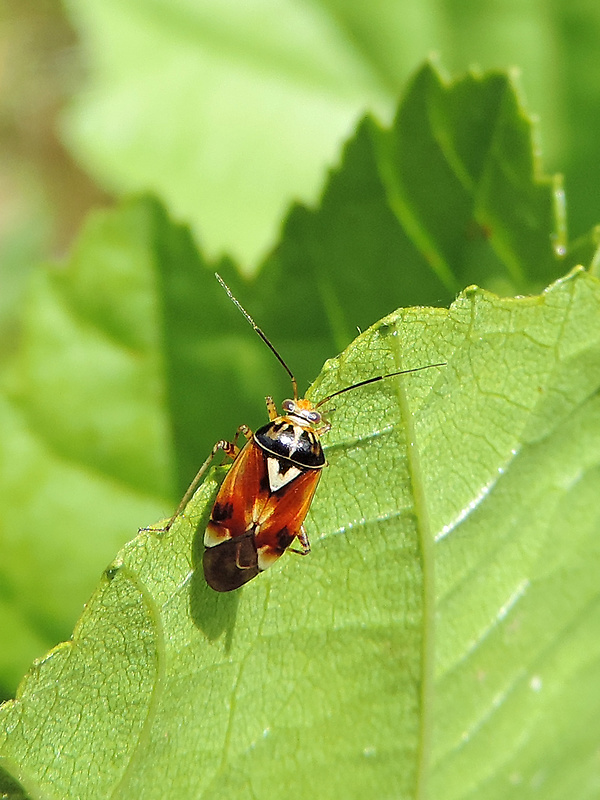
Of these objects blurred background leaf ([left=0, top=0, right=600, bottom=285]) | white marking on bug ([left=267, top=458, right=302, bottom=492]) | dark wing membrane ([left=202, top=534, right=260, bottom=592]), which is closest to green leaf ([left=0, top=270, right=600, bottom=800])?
dark wing membrane ([left=202, top=534, right=260, bottom=592])

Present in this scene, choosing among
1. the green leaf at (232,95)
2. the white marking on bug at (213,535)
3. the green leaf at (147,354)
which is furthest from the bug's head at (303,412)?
the green leaf at (232,95)

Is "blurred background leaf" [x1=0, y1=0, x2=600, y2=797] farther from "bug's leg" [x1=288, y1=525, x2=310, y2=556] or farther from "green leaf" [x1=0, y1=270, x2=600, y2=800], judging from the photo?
"bug's leg" [x1=288, y1=525, x2=310, y2=556]

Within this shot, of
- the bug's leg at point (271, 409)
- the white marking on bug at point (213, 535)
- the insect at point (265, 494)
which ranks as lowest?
the bug's leg at point (271, 409)

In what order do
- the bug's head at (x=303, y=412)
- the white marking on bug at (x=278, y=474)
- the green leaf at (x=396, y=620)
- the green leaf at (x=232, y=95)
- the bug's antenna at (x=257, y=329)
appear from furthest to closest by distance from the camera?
1. the green leaf at (x=232, y=95)
2. the bug's antenna at (x=257, y=329)
3. the white marking on bug at (x=278, y=474)
4. the bug's head at (x=303, y=412)
5. the green leaf at (x=396, y=620)

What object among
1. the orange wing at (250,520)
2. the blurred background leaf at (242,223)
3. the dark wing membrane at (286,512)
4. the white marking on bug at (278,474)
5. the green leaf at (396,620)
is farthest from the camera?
the blurred background leaf at (242,223)

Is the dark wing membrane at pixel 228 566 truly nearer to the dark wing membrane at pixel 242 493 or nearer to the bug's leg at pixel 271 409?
the dark wing membrane at pixel 242 493

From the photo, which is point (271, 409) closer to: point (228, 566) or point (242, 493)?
point (242, 493)

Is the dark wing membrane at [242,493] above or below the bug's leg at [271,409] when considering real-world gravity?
above

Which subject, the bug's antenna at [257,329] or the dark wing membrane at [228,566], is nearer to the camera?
the dark wing membrane at [228,566]
